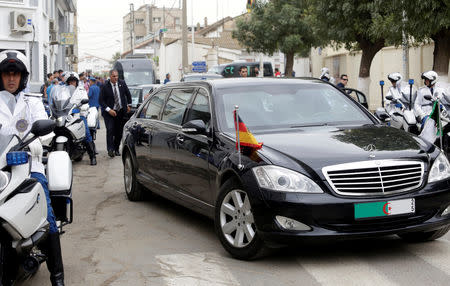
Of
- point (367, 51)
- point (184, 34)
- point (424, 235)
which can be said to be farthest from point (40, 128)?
point (184, 34)

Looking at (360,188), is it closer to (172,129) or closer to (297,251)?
(297,251)

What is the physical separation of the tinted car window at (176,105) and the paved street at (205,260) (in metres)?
1.12

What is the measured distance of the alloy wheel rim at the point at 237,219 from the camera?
5754 millimetres

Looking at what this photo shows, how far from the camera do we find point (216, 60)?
68438 mm

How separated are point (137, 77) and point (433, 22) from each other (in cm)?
1998

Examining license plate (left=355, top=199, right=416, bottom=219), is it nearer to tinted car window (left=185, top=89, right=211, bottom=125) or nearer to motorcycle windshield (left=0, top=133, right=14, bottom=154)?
tinted car window (left=185, top=89, right=211, bottom=125)

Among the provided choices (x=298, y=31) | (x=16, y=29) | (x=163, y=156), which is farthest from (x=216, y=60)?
(x=163, y=156)

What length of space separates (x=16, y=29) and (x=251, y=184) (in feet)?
79.3

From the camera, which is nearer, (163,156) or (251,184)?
(251,184)

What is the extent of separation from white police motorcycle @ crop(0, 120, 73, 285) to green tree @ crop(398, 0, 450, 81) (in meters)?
12.2

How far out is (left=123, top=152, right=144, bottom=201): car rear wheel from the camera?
9.04m

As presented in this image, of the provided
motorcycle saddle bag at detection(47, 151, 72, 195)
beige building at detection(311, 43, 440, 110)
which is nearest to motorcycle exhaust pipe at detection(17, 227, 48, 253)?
motorcycle saddle bag at detection(47, 151, 72, 195)

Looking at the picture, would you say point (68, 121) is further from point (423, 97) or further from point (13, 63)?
point (13, 63)

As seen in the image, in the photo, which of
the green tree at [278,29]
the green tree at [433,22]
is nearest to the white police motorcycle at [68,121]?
the green tree at [433,22]
